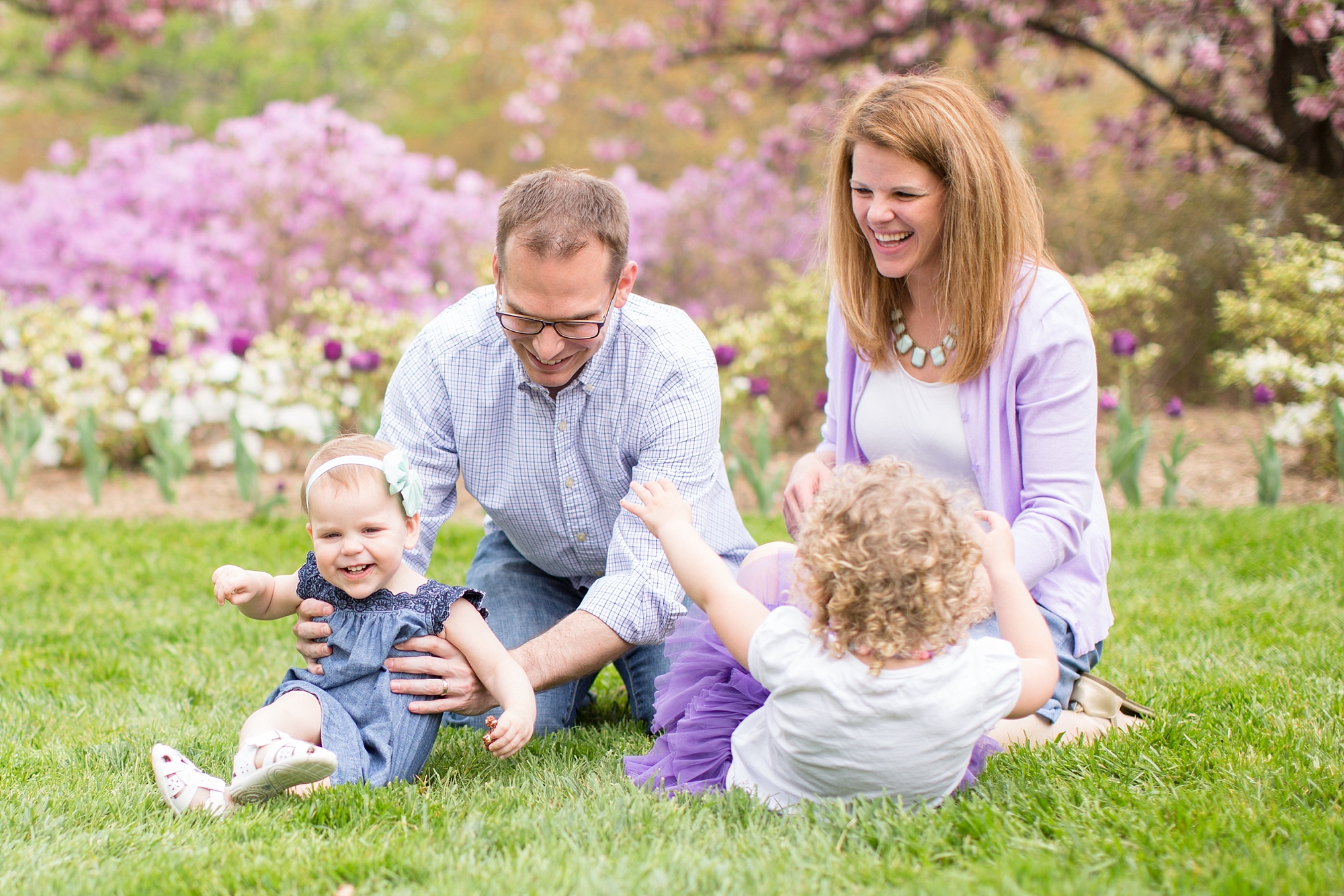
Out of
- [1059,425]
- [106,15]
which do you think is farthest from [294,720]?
[106,15]

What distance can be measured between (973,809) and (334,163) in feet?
24.2

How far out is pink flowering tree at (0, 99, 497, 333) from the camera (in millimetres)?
8000

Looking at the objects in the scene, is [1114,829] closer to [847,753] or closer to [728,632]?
[847,753]

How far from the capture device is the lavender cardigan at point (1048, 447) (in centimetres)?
254

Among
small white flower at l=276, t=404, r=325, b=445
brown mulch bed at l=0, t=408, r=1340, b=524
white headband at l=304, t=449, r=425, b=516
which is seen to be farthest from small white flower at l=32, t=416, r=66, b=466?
white headband at l=304, t=449, r=425, b=516

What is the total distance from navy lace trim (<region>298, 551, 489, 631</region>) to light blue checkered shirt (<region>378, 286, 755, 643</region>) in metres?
0.24

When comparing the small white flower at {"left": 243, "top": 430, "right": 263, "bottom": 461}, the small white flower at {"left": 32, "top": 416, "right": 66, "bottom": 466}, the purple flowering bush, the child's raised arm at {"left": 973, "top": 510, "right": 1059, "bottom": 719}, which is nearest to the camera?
the child's raised arm at {"left": 973, "top": 510, "right": 1059, "bottom": 719}

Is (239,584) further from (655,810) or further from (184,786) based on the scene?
(655,810)

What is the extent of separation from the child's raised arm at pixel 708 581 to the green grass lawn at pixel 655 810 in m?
0.34

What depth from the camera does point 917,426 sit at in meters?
2.76

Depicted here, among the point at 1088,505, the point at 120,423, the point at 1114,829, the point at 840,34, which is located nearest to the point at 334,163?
the point at 120,423

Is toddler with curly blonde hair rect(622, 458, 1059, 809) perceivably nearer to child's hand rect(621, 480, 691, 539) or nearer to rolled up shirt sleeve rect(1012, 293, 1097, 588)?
child's hand rect(621, 480, 691, 539)

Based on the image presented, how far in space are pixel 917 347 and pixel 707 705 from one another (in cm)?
103

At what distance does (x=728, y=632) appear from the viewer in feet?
7.14
